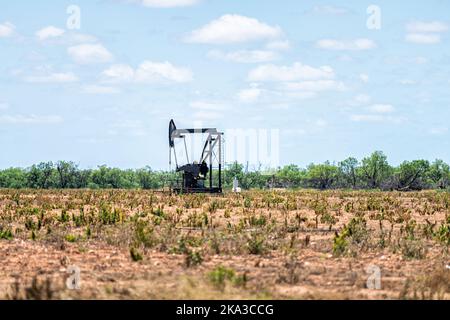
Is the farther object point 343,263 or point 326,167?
point 326,167

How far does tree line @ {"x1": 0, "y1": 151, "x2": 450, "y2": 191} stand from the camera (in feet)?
345

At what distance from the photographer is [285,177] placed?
128m

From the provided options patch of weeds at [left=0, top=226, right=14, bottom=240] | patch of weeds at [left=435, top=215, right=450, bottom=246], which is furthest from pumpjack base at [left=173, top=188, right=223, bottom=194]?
patch of weeds at [left=435, top=215, right=450, bottom=246]

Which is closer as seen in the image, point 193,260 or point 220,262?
point 193,260

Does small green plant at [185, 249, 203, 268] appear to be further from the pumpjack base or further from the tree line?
the tree line

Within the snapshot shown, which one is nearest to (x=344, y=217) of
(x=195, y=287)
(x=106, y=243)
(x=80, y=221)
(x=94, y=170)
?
(x=80, y=221)

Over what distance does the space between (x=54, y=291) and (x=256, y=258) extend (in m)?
4.99

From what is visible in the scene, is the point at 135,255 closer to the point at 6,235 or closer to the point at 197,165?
the point at 6,235

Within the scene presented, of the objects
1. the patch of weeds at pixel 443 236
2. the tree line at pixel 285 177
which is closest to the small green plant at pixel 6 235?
the patch of weeds at pixel 443 236

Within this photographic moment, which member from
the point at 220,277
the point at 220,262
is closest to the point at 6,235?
the point at 220,262

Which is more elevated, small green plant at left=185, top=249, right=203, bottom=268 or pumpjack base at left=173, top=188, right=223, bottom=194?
pumpjack base at left=173, top=188, right=223, bottom=194
